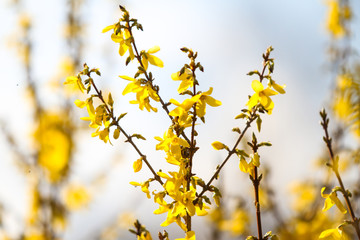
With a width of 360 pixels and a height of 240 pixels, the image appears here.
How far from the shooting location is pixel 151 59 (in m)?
1.61

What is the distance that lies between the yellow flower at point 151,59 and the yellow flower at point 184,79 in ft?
0.59

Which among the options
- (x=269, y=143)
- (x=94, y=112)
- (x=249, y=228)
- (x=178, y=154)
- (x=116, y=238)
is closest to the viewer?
(x=178, y=154)

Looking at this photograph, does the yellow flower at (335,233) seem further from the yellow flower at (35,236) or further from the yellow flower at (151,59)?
the yellow flower at (35,236)

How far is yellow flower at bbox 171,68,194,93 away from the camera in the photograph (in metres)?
1.43

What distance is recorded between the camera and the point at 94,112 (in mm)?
1595

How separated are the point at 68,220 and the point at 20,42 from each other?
2599 mm

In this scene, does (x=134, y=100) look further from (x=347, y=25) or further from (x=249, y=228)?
(x=347, y=25)

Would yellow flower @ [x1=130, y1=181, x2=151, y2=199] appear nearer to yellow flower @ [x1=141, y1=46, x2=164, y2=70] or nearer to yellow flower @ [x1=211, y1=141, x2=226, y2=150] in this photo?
yellow flower @ [x1=211, y1=141, x2=226, y2=150]

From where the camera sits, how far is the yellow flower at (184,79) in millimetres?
1426

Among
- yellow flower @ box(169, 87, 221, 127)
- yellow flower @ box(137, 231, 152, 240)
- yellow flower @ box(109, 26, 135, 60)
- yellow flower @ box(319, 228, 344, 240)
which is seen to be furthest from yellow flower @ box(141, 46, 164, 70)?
yellow flower @ box(319, 228, 344, 240)

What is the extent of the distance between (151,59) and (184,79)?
24 cm

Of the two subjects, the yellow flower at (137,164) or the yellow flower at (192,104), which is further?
the yellow flower at (137,164)

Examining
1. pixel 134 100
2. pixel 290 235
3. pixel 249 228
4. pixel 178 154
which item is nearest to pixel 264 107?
pixel 178 154

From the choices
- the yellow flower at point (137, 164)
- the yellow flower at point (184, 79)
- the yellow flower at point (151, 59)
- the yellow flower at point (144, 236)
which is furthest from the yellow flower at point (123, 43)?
the yellow flower at point (144, 236)
